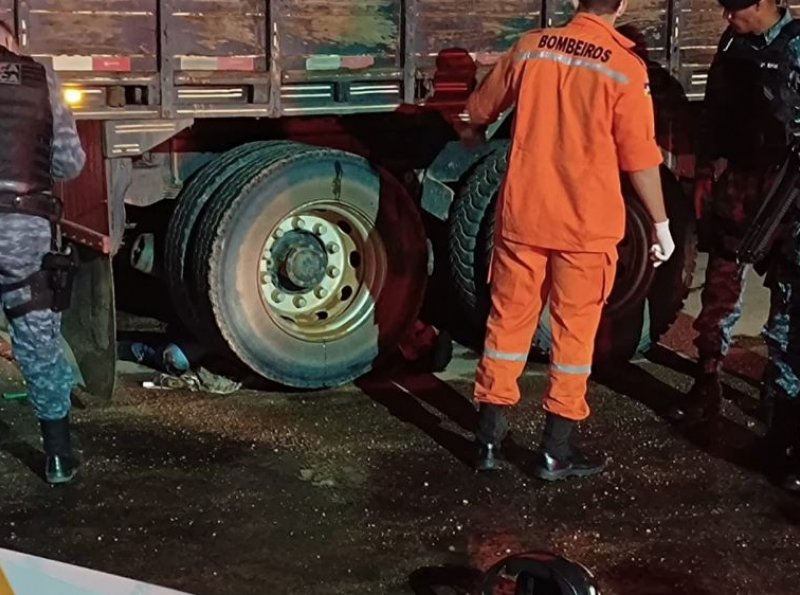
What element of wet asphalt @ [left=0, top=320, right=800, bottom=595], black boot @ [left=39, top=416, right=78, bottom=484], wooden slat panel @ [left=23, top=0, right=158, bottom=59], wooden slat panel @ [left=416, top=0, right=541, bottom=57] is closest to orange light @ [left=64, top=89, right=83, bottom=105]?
wooden slat panel @ [left=23, top=0, right=158, bottom=59]

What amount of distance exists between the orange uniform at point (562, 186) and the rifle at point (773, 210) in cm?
54

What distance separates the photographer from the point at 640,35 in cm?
684

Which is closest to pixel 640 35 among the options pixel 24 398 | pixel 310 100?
pixel 310 100

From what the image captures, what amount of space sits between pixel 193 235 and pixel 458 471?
1.76 meters

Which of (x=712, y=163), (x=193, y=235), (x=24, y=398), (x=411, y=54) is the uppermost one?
(x=411, y=54)

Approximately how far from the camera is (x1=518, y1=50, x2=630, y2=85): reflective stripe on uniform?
16.9 ft

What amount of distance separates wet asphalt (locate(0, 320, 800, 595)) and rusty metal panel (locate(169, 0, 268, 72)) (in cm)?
168

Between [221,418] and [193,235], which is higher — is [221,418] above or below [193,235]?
below

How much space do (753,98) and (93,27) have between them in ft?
9.63

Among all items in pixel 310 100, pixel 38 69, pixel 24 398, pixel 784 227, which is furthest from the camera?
pixel 24 398

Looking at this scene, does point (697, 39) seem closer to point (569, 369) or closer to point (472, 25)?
point (472, 25)

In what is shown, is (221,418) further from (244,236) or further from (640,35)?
(640,35)

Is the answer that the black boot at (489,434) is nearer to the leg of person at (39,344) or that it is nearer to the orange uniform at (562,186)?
the orange uniform at (562,186)

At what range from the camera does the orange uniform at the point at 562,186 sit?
521 cm
